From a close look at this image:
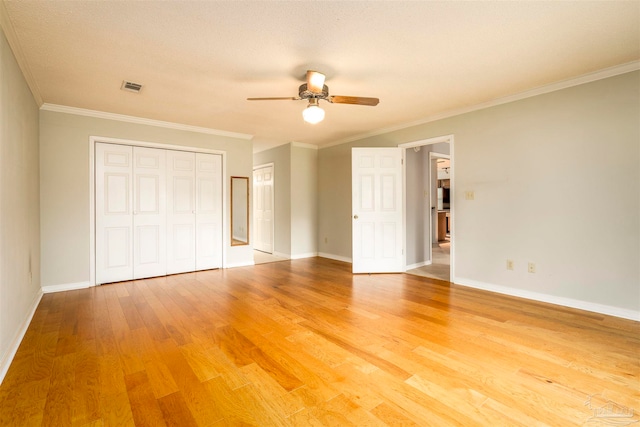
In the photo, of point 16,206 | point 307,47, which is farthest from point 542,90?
point 16,206

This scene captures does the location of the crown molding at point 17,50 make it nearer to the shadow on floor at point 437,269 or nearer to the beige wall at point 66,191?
the beige wall at point 66,191

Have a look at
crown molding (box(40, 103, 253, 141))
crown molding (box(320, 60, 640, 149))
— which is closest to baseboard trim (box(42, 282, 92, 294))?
crown molding (box(40, 103, 253, 141))

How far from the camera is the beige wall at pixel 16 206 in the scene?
6.70 feet

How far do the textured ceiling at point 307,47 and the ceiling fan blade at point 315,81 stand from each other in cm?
10

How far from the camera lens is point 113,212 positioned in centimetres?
422

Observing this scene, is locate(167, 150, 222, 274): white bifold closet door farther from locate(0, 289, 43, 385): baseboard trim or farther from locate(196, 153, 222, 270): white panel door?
locate(0, 289, 43, 385): baseboard trim

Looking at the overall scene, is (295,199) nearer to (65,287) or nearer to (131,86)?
(131,86)

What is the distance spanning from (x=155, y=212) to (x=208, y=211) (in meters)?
0.82

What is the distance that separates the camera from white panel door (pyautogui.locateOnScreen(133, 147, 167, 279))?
14.4ft

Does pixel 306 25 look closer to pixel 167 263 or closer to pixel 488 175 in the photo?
pixel 488 175

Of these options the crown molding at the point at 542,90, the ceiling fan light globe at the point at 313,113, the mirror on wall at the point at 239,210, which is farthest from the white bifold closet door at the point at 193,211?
the crown molding at the point at 542,90

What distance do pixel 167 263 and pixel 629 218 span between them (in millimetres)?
5799

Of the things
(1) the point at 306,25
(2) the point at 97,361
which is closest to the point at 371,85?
(1) the point at 306,25

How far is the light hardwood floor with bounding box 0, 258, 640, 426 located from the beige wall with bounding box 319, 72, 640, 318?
39cm
